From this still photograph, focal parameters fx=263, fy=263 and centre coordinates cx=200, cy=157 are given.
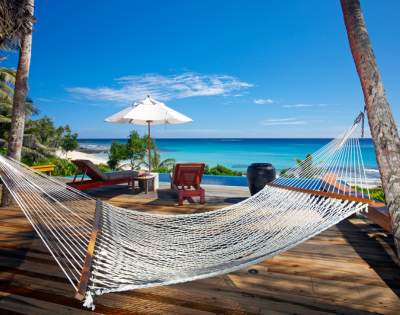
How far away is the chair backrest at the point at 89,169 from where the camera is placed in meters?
4.73

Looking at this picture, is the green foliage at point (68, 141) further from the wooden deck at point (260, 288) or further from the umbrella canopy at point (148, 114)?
the wooden deck at point (260, 288)

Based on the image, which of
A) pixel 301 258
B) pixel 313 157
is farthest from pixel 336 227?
pixel 301 258

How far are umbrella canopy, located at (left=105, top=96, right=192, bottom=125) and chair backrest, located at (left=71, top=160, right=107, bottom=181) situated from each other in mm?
1090

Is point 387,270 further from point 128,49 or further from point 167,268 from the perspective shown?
point 128,49

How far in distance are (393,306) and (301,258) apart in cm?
76

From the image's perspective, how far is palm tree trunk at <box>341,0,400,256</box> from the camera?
1.77 m

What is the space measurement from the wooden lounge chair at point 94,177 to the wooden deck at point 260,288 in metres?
2.14

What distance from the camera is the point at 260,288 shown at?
1764mm

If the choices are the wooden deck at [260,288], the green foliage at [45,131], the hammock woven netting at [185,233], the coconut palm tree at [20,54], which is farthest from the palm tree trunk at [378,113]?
the green foliage at [45,131]

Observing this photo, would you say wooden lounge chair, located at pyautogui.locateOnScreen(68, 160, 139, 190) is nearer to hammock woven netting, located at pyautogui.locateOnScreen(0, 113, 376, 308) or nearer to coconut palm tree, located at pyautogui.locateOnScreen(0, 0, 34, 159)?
coconut palm tree, located at pyautogui.locateOnScreen(0, 0, 34, 159)

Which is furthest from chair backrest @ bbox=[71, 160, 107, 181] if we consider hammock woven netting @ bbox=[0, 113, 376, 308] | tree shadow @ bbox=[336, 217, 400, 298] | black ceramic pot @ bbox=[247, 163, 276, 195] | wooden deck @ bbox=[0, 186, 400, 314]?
tree shadow @ bbox=[336, 217, 400, 298]

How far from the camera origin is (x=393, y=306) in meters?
1.54

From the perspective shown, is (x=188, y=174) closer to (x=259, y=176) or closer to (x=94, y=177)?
(x=259, y=176)

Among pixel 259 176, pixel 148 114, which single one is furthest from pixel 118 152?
pixel 259 176
